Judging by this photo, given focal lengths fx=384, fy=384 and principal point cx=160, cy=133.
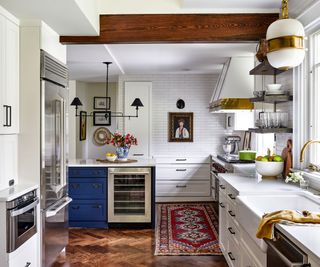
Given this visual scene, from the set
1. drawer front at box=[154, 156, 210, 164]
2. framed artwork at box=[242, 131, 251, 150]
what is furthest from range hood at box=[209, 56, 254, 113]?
drawer front at box=[154, 156, 210, 164]

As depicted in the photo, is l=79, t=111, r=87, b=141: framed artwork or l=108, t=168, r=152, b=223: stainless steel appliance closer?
l=108, t=168, r=152, b=223: stainless steel appliance

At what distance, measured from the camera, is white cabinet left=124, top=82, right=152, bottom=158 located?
24.2ft

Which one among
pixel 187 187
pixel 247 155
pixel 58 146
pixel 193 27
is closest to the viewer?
pixel 193 27

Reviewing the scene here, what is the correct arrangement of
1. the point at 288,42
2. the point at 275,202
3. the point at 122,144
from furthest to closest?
1. the point at 122,144
2. the point at 275,202
3. the point at 288,42

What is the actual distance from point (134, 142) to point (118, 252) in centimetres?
182

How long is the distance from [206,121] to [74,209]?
10.5 ft

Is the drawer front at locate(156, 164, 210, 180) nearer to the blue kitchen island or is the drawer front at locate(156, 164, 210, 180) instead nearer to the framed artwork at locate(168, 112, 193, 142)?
the framed artwork at locate(168, 112, 193, 142)

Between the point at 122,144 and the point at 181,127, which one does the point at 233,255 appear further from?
the point at 181,127

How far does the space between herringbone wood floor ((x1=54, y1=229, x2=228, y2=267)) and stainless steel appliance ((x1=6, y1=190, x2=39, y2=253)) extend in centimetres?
98

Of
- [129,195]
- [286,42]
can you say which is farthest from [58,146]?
[286,42]

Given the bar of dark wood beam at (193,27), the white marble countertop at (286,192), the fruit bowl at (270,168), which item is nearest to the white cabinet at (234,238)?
the white marble countertop at (286,192)

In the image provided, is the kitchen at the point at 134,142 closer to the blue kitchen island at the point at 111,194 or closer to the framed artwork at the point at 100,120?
the blue kitchen island at the point at 111,194

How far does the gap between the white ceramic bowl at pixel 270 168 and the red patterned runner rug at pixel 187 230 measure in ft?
4.03

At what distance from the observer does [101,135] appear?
8.66m
